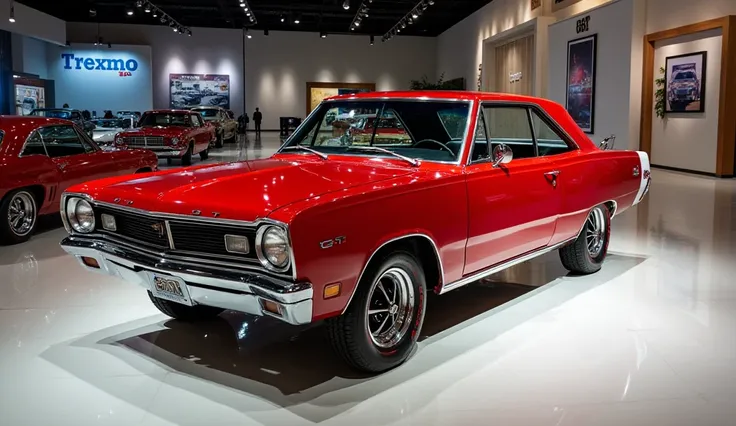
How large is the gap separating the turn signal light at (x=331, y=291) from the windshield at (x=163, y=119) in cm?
1332

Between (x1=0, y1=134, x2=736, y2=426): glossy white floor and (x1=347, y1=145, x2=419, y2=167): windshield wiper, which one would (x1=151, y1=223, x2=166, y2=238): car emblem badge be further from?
(x1=347, y1=145, x2=419, y2=167): windshield wiper

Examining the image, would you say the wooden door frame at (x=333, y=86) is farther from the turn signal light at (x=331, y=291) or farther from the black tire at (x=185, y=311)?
the turn signal light at (x=331, y=291)

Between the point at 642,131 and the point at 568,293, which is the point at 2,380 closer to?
the point at 568,293

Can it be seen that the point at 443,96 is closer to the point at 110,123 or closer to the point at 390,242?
the point at 390,242

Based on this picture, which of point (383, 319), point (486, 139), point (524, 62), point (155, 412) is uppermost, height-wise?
point (524, 62)

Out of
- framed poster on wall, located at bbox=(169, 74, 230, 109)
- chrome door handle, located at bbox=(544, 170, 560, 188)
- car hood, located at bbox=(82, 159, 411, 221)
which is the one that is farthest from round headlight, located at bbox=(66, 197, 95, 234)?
framed poster on wall, located at bbox=(169, 74, 230, 109)

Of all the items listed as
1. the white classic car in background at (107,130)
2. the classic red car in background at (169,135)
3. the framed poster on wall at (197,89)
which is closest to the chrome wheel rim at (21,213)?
the classic red car in background at (169,135)

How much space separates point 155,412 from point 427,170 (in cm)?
186

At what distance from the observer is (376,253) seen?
3.23 metres

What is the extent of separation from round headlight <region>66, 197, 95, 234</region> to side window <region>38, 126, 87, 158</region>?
3.97 metres

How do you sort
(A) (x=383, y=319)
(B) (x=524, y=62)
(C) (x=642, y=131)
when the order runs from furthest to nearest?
(B) (x=524, y=62)
(C) (x=642, y=131)
(A) (x=383, y=319)

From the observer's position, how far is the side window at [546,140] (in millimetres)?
4840

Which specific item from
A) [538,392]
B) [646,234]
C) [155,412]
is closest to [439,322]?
[538,392]

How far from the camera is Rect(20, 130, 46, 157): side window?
6.91m
